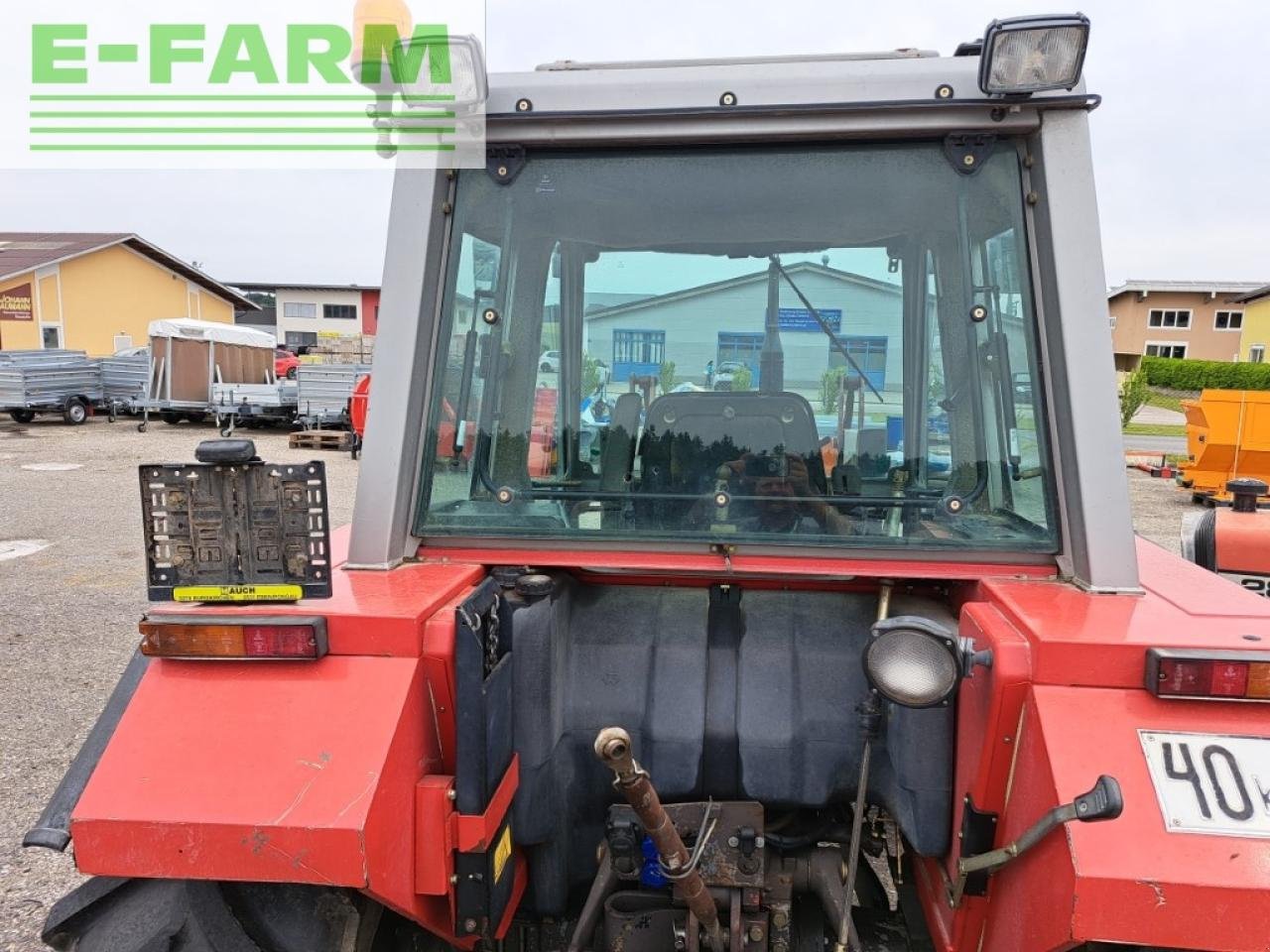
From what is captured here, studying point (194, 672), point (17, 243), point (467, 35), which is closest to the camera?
point (194, 672)

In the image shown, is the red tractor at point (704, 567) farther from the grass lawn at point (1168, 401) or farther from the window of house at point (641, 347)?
the grass lawn at point (1168, 401)

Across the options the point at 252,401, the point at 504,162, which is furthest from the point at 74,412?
the point at 504,162

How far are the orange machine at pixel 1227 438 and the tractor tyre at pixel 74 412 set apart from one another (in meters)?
21.3

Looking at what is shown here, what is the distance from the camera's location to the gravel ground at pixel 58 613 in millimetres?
3355

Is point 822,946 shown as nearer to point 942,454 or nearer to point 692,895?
point 692,895

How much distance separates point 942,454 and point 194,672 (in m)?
1.61

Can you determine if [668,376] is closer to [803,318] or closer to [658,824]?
[803,318]

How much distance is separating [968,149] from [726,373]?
0.71 metres

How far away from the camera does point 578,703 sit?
2096 millimetres

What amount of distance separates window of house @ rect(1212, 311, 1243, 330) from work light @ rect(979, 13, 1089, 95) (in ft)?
178

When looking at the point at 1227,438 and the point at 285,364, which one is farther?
the point at 285,364

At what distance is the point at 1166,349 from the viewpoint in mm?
47969

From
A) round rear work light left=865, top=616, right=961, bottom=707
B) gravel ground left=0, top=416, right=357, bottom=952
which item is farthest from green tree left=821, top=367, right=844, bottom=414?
gravel ground left=0, top=416, right=357, bottom=952

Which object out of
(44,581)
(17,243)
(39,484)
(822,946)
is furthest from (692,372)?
(17,243)
